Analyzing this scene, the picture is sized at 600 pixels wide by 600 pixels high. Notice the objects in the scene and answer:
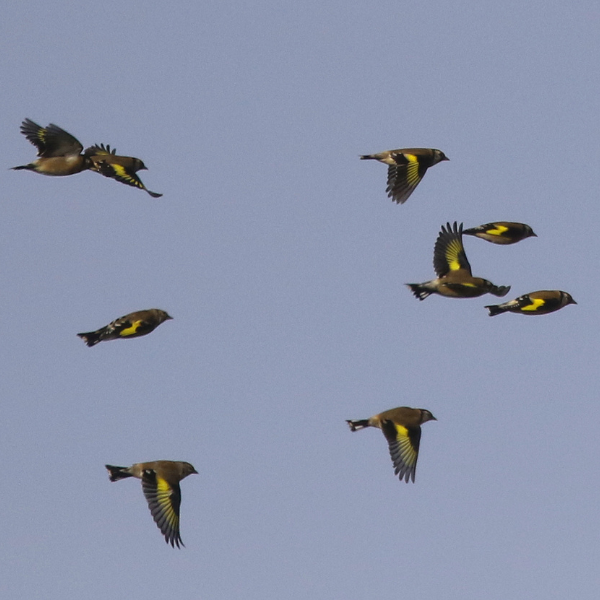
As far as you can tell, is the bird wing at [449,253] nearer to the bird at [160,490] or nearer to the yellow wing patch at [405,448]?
the yellow wing patch at [405,448]

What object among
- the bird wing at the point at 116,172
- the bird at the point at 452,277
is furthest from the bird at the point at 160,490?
the bird at the point at 452,277

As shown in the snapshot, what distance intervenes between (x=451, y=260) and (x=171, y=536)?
18.7 feet

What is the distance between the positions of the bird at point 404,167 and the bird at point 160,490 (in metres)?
5.34

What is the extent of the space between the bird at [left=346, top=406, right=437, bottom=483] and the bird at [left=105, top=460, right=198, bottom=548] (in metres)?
2.61

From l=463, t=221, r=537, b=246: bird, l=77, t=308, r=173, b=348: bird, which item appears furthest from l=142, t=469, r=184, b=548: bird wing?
l=463, t=221, r=537, b=246: bird

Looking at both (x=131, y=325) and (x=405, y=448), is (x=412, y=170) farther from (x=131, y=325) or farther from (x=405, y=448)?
(x=131, y=325)

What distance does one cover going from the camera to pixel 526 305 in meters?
19.1

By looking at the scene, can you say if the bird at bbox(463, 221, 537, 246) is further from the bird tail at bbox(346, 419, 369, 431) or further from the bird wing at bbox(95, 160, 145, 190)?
the bird wing at bbox(95, 160, 145, 190)

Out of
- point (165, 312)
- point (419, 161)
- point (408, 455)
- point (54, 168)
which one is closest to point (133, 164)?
point (54, 168)

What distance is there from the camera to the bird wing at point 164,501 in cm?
1794

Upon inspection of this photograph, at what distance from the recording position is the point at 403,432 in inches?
745

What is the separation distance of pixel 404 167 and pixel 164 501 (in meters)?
6.09

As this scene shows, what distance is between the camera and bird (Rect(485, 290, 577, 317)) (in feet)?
62.7

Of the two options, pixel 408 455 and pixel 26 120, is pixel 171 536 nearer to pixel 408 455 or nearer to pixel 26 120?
pixel 408 455
